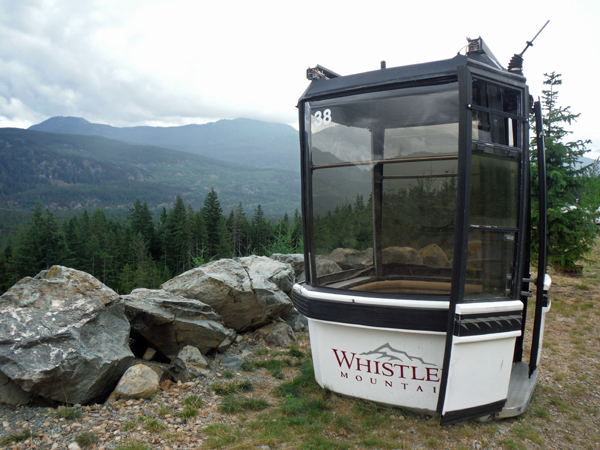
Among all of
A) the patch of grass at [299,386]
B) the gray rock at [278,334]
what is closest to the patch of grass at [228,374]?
the patch of grass at [299,386]

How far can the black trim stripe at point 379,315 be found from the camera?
11.3 ft

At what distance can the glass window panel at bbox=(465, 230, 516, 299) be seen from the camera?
350 centimetres

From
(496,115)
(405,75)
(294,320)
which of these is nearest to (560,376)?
(496,115)

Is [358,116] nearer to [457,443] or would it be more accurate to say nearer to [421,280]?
[421,280]

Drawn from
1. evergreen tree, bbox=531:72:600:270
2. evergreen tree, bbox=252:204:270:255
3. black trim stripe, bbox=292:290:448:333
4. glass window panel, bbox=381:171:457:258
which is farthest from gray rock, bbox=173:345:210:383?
evergreen tree, bbox=252:204:270:255

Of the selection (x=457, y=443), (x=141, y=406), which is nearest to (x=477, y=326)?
(x=457, y=443)

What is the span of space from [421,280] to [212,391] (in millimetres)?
2584

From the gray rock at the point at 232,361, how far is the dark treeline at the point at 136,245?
42.5 m

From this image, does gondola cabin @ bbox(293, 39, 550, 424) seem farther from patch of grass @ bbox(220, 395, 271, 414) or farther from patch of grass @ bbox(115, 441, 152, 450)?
patch of grass @ bbox(115, 441, 152, 450)

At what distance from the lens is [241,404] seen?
423cm

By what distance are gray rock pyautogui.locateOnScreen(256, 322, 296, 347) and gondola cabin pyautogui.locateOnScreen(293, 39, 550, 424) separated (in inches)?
81.4

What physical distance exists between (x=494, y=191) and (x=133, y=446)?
3.64m

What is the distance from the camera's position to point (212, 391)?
4.52 metres

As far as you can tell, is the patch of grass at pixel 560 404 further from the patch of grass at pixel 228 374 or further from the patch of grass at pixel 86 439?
the patch of grass at pixel 86 439
